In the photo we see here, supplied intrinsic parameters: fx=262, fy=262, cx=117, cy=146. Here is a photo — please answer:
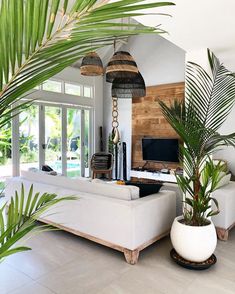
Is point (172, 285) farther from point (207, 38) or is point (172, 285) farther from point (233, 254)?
point (207, 38)

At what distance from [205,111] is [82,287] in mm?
2130

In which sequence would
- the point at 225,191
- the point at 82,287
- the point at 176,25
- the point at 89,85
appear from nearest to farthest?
the point at 82,287
the point at 176,25
the point at 225,191
the point at 89,85

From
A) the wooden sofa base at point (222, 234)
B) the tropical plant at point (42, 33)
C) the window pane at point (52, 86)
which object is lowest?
the wooden sofa base at point (222, 234)

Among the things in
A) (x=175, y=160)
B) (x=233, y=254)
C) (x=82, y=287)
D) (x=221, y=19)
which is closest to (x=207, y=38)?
(x=221, y=19)

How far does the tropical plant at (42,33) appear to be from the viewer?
71 cm

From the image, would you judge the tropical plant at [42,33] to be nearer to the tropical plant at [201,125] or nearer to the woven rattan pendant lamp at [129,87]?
the tropical plant at [201,125]

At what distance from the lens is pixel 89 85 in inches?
311

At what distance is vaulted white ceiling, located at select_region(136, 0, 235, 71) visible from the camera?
2.23 meters

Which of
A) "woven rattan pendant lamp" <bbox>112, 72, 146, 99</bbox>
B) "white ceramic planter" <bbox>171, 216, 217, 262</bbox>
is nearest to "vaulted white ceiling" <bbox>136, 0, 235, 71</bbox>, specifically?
"woven rattan pendant lamp" <bbox>112, 72, 146, 99</bbox>

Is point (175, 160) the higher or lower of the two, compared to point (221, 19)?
lower

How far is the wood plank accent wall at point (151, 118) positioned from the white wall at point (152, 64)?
0.59 ft

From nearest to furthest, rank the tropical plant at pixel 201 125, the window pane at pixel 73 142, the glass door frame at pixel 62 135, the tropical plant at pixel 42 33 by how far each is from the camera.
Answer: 1. the tropical plant at pixel 42 33
2. the tropical plant at pixel 201 125
3. the glass door frame at pixel 62 135
4. the window pane at pixel 73 142

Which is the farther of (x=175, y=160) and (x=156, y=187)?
(x=175, y=160)

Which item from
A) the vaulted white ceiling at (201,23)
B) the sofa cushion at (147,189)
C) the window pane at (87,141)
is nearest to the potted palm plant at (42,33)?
the vaulted white ceiling at (201,23)
